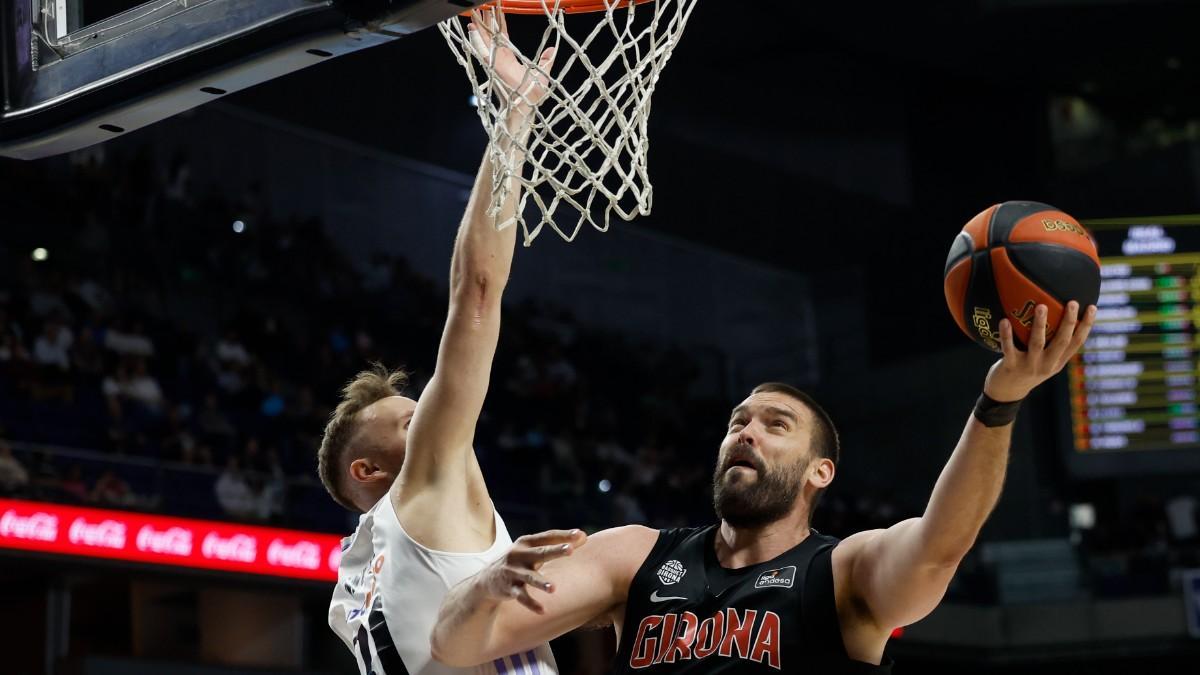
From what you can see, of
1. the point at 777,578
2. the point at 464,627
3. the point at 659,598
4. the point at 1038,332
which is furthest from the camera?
the point at 659,598

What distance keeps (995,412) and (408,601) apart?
1.16 meters

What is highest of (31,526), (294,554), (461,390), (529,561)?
(461,390)

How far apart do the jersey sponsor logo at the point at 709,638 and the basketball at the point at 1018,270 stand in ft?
2.15

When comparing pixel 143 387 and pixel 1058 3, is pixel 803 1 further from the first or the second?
pixel 143 387

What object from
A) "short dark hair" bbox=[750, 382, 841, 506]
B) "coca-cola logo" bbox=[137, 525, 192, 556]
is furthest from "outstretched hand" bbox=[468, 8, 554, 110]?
"coca-cola logo" bbox=[137, 525, 192, 556]

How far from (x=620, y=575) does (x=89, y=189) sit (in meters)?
9.82

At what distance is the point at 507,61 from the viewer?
332 cm

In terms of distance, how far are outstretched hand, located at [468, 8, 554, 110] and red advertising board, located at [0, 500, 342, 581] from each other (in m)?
5.28

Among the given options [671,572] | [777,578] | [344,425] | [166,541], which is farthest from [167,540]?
[777,578]

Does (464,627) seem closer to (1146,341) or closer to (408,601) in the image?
(408,601)

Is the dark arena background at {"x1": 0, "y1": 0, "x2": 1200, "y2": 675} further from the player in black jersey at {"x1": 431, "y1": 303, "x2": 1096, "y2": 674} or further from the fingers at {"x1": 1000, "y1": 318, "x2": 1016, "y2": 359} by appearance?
the fingers at {"x1": 1000, "y1": 318, "x2": 1016, "y2": 359}

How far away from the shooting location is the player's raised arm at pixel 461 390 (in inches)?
111

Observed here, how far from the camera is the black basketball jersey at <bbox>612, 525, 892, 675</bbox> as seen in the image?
2.70 m

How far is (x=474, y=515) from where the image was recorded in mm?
2926
